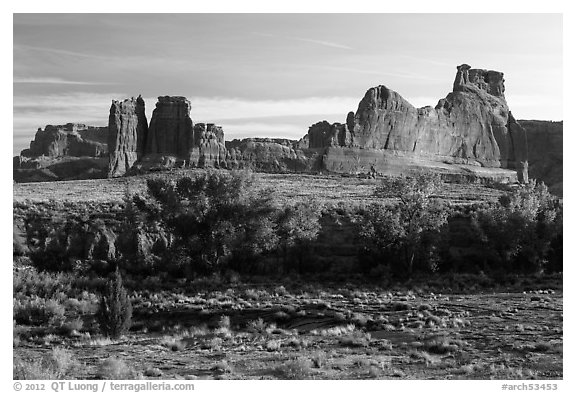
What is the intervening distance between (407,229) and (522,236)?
17.6 feet

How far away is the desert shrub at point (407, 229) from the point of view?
27.4 m

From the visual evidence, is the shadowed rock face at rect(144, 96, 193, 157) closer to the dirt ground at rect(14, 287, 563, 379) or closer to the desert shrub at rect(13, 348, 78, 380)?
the dirt ground at rect(14, 287, 563, 379)

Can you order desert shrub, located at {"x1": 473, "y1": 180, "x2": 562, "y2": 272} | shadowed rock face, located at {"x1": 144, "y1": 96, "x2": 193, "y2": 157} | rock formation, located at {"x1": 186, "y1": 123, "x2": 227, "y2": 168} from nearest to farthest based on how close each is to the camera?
desert shrub, located at {"x1": 473, "y1": 180, "x2": 562, "y2": 272} < rock formation, located at {"x1": 186, "y1": 123, "x2": 227, "y2": 168} < shadowed rock face, located at {"x1": 144, "y1": 96, "x2": 193, "y2": 157}

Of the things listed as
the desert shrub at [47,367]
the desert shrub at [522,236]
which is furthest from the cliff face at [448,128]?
the desert shrub at [47,367]

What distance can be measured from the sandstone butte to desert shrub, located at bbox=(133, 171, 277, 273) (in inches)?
2120

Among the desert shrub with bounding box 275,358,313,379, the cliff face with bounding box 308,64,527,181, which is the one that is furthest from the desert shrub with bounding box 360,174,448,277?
the cliff face with bounding box 308,64,527,181

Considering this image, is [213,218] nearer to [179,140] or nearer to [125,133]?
[179,140]

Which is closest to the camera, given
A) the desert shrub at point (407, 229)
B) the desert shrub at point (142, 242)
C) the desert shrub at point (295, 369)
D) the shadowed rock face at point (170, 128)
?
the desert shrub at point (295, 369)

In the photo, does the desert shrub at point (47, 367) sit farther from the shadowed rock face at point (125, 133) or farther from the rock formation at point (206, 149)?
the shadowed rock face at point (125, 133)

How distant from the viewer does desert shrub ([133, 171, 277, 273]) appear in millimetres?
27438

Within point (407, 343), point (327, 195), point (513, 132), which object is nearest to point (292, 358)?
point (407, 343)

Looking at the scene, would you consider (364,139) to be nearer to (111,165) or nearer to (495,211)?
(111,165)

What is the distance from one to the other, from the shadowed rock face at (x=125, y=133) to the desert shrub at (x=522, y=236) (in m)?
69.4

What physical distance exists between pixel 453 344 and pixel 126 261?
1698cm
